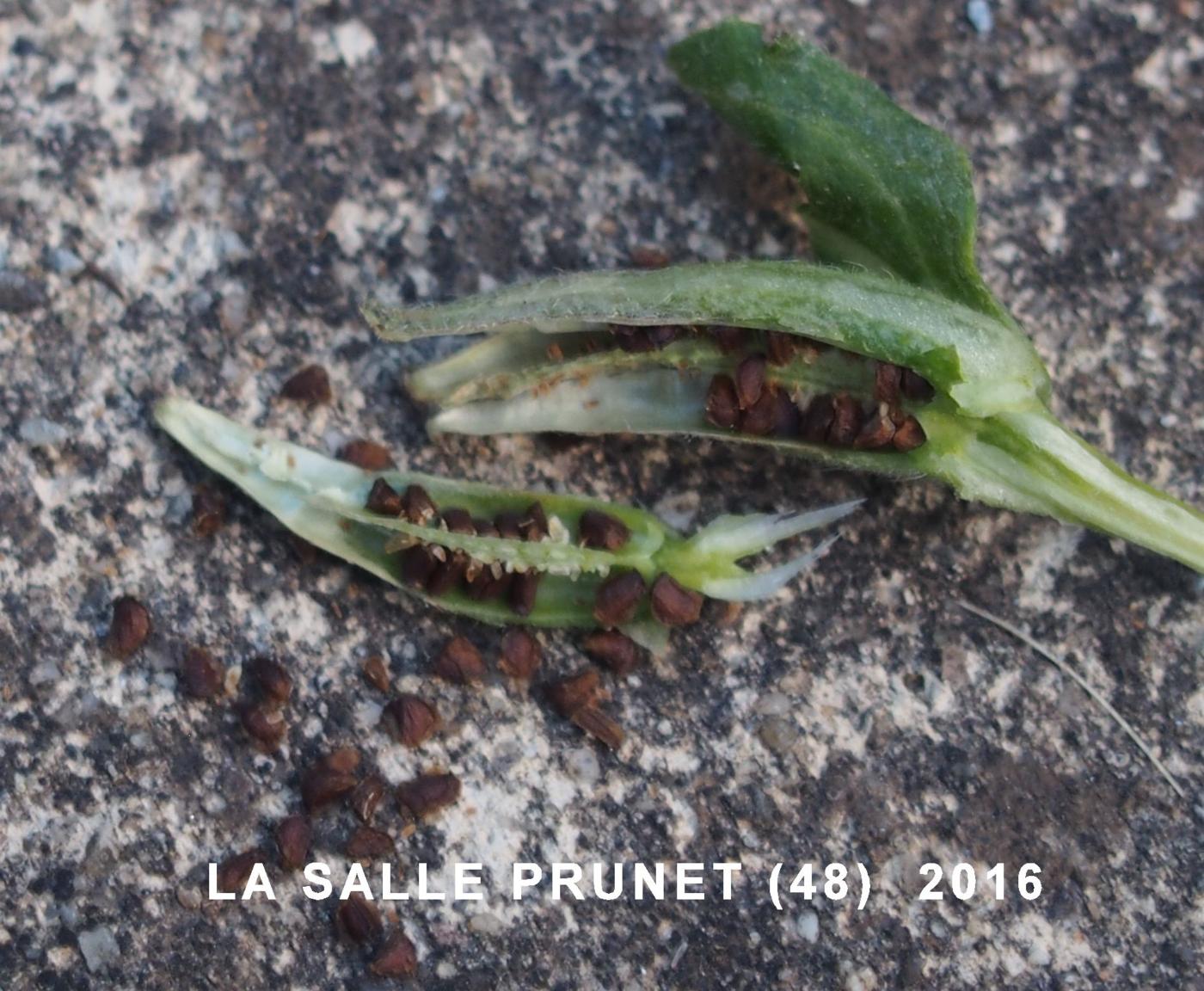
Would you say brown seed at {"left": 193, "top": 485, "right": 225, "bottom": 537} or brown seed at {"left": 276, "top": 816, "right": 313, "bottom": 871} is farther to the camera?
brown seed at {"left": 193, "top": 485, "right": 225, "bottom": 537}

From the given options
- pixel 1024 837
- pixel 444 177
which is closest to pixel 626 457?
pixel 444 177

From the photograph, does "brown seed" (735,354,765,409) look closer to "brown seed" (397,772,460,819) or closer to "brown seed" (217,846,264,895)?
"brown seed" (397,772,460,819)

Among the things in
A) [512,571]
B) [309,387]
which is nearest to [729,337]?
[512,571]

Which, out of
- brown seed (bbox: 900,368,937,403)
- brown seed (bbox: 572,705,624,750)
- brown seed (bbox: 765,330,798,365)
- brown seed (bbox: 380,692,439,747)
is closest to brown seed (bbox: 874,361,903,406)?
brown seed (bbox: 900,368,937,403)

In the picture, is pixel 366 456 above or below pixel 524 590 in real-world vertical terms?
above

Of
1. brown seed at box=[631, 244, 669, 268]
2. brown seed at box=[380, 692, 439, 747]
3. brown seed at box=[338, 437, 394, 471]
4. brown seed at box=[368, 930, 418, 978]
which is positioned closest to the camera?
brown seed at box=[368, 930, 418, 978]

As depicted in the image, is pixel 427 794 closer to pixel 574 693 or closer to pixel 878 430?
pixel 574 693
